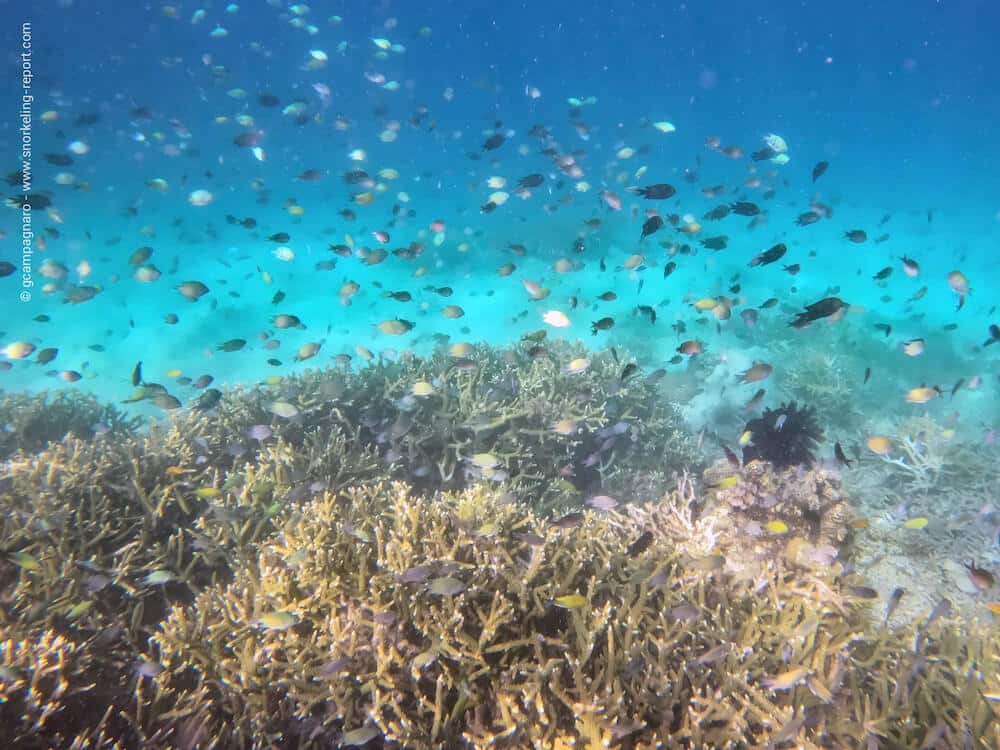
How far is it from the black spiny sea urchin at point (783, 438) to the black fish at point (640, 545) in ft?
5.65

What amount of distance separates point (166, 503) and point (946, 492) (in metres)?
11.9

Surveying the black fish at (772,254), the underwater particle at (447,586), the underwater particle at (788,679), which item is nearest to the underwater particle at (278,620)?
the underwater particle at (447,586)

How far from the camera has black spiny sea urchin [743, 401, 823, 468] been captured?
4898mm

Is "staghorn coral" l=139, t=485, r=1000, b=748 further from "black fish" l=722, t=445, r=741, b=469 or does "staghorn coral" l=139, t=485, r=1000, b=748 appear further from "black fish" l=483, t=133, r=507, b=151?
"black fish" l=483, t=133, r=507, b=151

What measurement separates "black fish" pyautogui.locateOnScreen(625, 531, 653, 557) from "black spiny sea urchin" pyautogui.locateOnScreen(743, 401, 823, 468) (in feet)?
5.65

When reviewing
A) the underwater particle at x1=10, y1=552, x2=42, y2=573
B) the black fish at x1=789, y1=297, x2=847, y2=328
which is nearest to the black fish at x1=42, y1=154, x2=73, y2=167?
the underwater particle at x1=10, y1=552, x2=42, y2=573

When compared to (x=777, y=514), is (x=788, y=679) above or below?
above

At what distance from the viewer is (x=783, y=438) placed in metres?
4.94

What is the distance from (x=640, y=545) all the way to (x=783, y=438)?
216cm

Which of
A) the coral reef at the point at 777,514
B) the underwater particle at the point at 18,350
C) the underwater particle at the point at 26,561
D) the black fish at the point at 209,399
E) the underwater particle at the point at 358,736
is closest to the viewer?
the underwater particle at the point at 358,736

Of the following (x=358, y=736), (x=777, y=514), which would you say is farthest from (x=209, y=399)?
(x=777, y=514)

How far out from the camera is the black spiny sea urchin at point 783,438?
490 cm

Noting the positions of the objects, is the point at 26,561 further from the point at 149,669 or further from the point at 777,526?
the point at 777,526

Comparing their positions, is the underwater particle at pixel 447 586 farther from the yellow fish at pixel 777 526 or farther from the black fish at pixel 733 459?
the black fish at pixel 733 459
